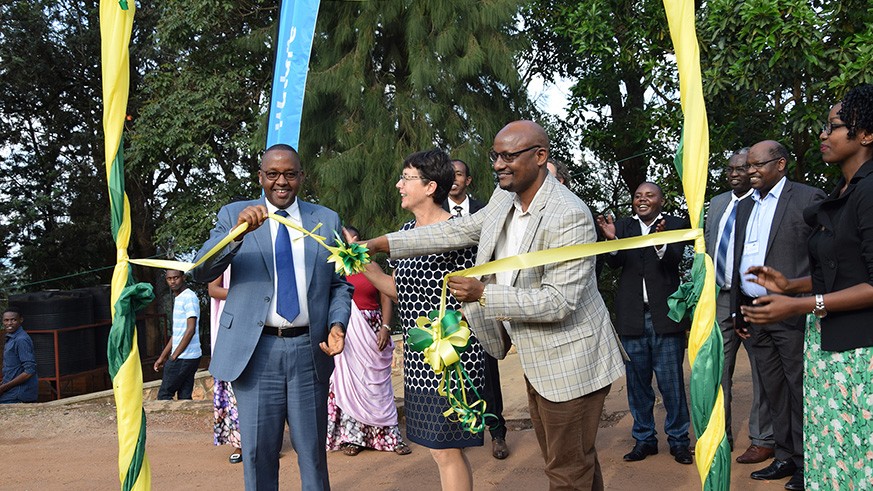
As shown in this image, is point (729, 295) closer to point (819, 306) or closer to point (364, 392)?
point (819, 306)

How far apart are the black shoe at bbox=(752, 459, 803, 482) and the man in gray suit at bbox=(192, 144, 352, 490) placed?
299 centimetres

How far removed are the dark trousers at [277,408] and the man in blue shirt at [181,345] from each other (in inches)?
178

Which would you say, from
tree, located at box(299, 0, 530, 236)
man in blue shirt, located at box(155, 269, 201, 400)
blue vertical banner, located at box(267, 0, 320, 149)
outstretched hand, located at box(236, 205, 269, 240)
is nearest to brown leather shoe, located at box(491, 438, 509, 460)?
outstretched hand, located at box(236, 205, 269, 240)

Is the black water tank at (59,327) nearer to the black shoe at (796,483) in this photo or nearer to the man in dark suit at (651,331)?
the man in dark suit at (651,331)

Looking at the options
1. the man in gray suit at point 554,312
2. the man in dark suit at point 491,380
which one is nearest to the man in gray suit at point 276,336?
the man in gray suit at point 554,312

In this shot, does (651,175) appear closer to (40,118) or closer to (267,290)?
(267,290)

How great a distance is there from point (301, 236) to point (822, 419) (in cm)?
253

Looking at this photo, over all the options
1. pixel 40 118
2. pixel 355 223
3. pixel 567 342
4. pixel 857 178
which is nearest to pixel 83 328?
pixel 355 223

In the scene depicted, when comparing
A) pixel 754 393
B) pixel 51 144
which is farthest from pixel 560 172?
pixel 51 144

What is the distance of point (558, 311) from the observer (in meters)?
2.83

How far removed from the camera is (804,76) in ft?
26.7

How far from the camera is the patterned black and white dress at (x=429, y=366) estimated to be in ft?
11.7

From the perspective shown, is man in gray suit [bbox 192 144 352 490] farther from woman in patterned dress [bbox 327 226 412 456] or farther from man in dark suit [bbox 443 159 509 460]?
woman in patterned dress [bbox 327 226 412 456]

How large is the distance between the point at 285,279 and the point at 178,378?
17.7 ft
